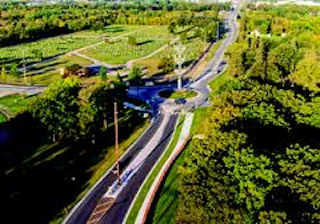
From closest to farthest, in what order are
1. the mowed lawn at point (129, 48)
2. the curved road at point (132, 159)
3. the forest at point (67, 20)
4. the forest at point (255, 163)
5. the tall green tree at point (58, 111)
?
the forest at point (255, 163), the curved road at point (132, 159), the tall green tree at point (58, 111), the mowed lawn at point (129, 48), the forest at point (67, 20)

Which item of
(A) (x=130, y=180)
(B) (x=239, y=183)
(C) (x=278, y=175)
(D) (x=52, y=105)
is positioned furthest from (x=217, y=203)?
(D) (x=52, y=105)

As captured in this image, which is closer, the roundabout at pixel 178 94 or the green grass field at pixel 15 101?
the green grass field at pixel 15 101

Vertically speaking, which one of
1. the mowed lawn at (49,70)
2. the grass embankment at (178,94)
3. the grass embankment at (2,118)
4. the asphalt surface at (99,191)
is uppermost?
the mowed lawn at (49,70)

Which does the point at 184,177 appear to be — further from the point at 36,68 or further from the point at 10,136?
A: the point at 36,68

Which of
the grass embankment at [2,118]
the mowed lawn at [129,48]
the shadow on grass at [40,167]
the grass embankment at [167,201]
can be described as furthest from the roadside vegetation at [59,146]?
the mowed lawn at [129,48]

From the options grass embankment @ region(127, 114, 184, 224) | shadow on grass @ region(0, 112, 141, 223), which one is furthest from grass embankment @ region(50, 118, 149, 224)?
grass embankment @ region(127, 114, 184, 224)

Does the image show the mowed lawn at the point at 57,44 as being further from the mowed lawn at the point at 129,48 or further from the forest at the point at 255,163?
the forest at the point at 255,163

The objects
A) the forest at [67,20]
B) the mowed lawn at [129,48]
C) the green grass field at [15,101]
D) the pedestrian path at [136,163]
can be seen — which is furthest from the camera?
the forest at [67,20]
